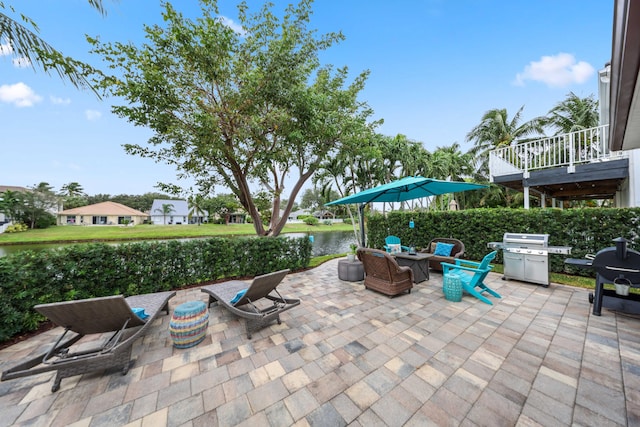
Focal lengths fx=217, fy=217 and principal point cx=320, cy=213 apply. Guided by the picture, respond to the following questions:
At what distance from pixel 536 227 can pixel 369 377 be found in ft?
22.4

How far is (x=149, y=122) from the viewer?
5629 mm

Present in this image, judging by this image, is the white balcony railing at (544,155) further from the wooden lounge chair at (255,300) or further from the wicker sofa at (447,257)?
the wooden lounge chair at (255,300)

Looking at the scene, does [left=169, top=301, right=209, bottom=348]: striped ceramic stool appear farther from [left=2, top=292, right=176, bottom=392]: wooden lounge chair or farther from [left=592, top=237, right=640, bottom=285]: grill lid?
[left=592, top=237, right=640, bottom=285]: grill lid

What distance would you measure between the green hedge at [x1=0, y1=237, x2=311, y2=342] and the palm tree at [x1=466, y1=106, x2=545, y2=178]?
19644mm

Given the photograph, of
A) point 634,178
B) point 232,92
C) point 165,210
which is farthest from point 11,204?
point 634,178

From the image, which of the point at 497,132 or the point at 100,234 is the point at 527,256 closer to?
the point at 497,132

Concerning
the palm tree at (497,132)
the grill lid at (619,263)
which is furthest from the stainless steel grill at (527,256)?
the palm tree at (497,132)

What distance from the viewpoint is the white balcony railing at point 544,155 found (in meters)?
7.05

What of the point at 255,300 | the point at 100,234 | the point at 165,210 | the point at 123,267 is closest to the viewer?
the point at 255,300

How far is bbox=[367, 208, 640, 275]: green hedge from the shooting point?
193 inches

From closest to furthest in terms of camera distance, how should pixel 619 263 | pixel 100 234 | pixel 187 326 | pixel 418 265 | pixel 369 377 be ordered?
pixel 369 377 → pixel 187 326 → pixel 619 263 → pixel 418 265 → pixel 100 234

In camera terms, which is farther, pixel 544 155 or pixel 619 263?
pixel 544 155

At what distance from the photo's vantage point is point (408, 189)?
17.3ft

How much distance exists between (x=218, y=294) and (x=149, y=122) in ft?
16.6
